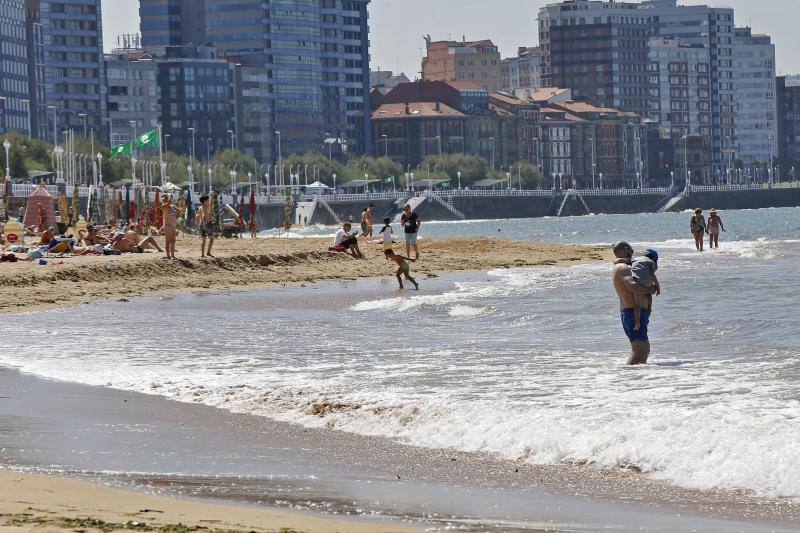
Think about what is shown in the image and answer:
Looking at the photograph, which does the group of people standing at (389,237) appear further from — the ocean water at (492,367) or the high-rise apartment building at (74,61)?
the high-rise apartment building at (74,61)

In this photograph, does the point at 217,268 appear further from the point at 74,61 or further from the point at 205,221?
the point at 74,61

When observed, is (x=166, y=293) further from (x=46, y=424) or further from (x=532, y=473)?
(x=532, y=473)

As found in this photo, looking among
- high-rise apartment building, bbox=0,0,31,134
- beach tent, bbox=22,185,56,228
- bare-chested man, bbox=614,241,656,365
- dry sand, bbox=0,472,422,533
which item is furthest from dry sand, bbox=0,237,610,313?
high-rise apartment building, bbox=0,0,31,134

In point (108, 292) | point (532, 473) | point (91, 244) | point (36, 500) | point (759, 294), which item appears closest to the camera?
point (36, 500)

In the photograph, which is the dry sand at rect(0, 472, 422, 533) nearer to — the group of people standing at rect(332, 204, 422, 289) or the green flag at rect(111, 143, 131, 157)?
the group of people standing at rect(332, 204, 422, 289)

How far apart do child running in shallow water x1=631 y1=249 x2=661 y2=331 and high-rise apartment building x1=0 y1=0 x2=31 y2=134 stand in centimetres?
14668

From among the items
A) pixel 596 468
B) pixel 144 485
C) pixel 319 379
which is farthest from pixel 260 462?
pixel 319 379

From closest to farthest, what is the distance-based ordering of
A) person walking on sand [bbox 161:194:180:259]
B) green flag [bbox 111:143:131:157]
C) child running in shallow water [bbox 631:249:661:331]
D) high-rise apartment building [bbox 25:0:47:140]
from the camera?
child running in shallow water [bbox 631:249:661:331] < person walking on sand [bbox 161:194:180:259] < green flag [bbox 111:143:131:157] < high-rise apartment building [bbox 25:0:47:140]

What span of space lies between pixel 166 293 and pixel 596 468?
73.5ft

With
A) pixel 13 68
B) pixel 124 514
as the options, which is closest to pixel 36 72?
pixel 13 68

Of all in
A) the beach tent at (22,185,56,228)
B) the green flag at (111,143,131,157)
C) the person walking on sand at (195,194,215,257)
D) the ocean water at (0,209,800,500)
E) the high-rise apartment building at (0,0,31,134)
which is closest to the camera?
the ocean water at (0,209,800,500)

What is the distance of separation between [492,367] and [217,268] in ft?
71.9

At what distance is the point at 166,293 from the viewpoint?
112ft

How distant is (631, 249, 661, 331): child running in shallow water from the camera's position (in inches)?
685
